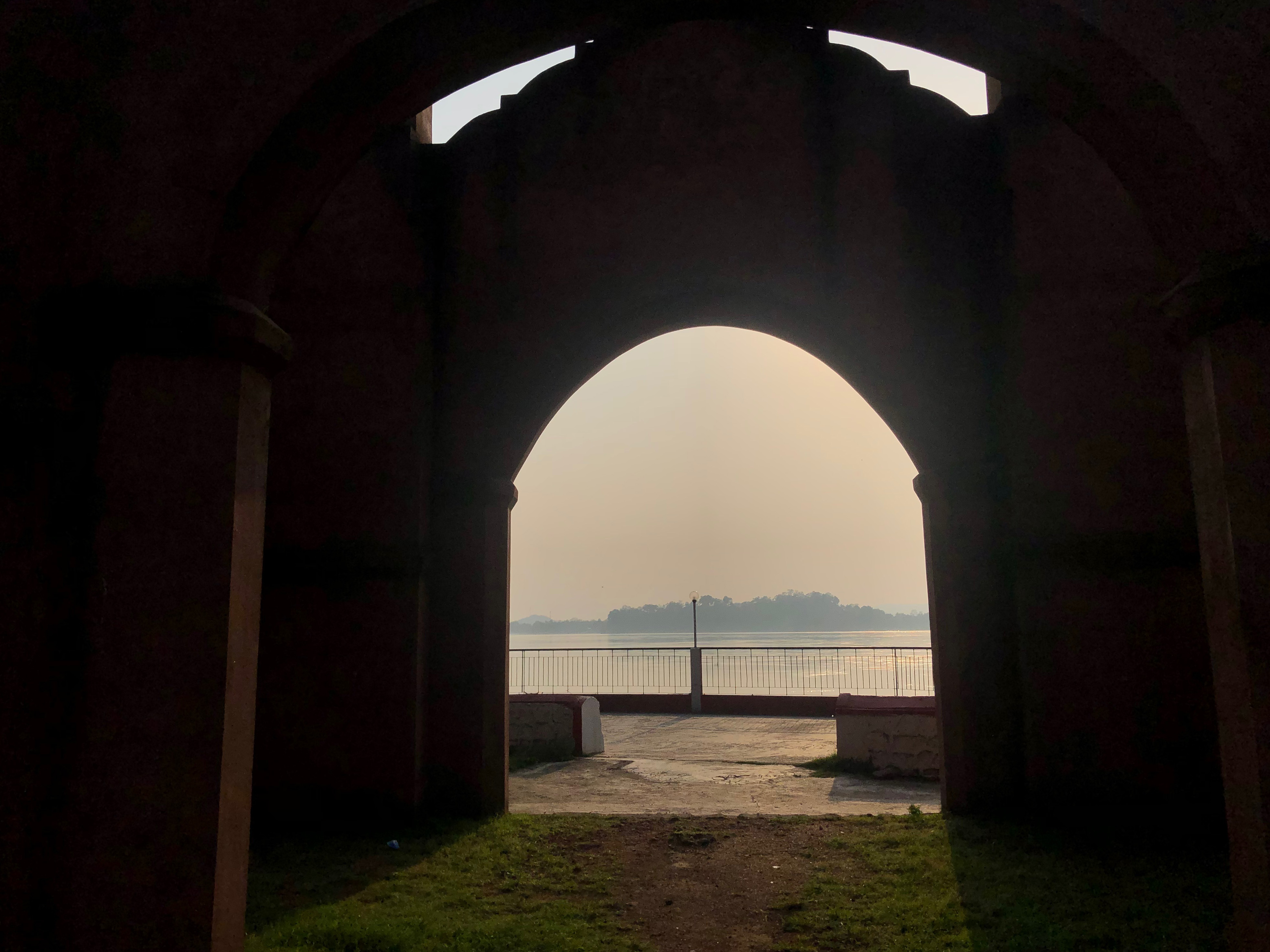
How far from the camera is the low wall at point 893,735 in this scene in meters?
8.55

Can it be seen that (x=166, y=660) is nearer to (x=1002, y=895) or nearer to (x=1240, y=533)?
(x=1240, y=533)

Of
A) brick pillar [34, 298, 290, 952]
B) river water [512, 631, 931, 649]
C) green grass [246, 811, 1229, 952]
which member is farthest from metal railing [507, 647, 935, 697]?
river water [512, 631, 931, 649]

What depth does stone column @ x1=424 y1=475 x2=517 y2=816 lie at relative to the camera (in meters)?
6.56

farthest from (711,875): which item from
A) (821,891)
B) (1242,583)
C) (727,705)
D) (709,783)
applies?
(727,705)

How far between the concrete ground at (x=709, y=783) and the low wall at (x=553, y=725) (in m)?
0.21

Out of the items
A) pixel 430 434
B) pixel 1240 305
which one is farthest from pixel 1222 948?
pixel 430 434

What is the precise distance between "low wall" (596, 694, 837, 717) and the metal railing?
0.73ft

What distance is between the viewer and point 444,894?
492 centimetres

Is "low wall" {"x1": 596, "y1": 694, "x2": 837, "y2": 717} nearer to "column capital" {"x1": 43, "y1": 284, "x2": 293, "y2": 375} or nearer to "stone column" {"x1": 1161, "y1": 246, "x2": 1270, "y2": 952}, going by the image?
"stone column" {"x1": 1161, "y1": 246, "x2": 1270, "y2": 952}

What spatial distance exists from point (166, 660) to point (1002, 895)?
420 centimetres

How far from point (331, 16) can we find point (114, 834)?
2.78m

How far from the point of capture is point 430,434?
23.1 feet

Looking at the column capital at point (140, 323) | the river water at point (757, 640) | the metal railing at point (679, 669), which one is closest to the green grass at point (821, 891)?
the column capital at point (140, 323)

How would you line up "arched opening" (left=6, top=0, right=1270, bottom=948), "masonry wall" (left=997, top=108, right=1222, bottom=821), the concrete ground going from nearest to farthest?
"arched opening" (left=6, top=0, right=1270, bottom=948) → "masonry wall" (left=997, top=108, right=1222, bottom=821) → the concrete ground
